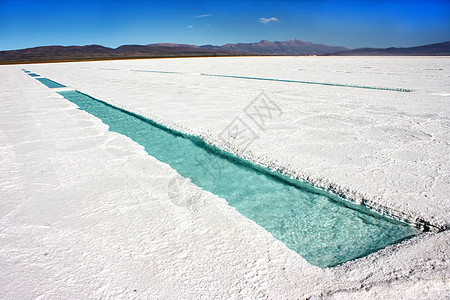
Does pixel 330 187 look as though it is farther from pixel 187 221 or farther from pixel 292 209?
pixel 187 221

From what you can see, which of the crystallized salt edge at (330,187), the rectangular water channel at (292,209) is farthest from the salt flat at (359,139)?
the rectangular water channel at (292,209)

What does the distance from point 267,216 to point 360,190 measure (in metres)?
0.52

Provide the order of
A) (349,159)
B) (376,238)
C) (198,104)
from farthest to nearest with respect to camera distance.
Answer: (198,104), (349,159), (376,238)

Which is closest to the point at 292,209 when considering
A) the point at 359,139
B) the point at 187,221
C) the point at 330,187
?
the point at 330,187

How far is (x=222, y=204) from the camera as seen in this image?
138 cm

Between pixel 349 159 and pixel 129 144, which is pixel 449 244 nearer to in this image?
pixel 349 159

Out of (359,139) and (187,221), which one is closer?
(187,221)

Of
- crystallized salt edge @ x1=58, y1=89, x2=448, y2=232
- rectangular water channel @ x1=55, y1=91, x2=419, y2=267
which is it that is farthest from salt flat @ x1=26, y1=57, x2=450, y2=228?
rectangular water channel @ x1=55, y1=91, x2=419, y2=267

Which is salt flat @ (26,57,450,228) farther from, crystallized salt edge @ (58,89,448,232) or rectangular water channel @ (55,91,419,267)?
rectangular water channel @ (55,91,419,267)

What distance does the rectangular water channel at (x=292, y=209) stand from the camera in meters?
1.09

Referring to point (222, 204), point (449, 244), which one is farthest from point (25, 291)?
point (449, 244)

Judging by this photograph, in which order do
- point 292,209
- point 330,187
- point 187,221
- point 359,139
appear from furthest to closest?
point 359,139
point 330,187
point 292,209
point 187,221

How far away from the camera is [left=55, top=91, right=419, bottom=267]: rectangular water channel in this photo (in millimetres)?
1086

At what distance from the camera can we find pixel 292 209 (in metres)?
1.35
